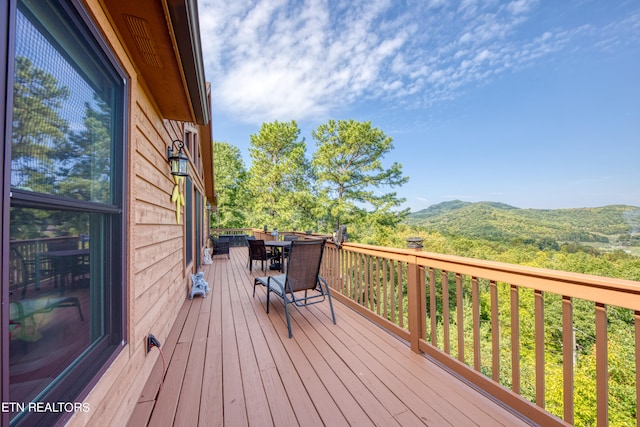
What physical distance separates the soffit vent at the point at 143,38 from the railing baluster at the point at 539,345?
273 cm

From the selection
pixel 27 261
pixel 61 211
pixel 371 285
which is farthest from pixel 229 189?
pixel 27 261

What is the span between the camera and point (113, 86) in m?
1.51

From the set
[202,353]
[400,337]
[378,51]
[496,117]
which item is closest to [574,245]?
[496,117]

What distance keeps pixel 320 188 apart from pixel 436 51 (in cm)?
1179

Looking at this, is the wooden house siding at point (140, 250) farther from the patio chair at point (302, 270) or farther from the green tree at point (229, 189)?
the green tree at point (229, 189)

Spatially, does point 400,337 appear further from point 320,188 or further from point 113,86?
point 320,188

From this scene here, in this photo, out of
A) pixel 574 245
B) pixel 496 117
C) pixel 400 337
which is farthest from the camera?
pixel 496 117

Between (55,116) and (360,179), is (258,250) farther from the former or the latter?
(360,179)

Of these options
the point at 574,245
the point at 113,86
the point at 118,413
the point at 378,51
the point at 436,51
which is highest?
the point at 436,51

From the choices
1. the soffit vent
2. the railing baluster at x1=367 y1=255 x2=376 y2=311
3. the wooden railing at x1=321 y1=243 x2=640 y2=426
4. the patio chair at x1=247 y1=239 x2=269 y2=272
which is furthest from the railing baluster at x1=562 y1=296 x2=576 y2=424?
the patio chair at x1=247 y1=239 x2=269 y2=272

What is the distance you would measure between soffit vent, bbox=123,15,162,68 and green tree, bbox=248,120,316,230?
49.4ft

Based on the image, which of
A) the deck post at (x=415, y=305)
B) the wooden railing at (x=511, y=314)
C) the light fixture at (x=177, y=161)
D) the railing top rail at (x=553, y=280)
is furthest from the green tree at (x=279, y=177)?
the railing top rail at (x=553, y=280)

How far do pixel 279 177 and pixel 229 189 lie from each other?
4098 mm

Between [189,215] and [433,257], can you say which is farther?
[189,215]
